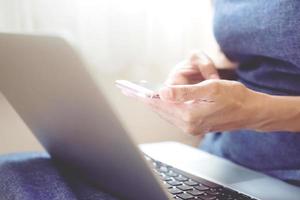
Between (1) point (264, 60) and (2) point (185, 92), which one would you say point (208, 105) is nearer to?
(2) point (185, 92)

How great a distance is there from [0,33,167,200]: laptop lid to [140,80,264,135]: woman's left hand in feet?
0.35

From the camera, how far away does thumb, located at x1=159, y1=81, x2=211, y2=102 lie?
1.60 ft

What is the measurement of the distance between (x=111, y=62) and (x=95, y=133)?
21.8 inches

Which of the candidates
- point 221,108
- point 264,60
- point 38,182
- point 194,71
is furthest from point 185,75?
point 38,182

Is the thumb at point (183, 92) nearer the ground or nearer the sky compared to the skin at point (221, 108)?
nearer the sky

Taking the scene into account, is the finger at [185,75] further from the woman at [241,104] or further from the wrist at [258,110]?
the wrist at [258,110]

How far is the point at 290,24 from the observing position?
643 millimetres

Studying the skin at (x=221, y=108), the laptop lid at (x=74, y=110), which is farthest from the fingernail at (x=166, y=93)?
the laptop lid at (x=74, y=110)

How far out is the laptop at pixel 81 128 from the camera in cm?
36

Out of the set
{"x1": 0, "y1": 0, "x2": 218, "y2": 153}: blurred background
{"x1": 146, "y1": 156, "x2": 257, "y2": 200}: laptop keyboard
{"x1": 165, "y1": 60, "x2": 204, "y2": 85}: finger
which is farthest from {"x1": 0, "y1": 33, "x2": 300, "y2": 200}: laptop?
Result: {"x1": 0, "y1": 0, "x2": 218, "y2": 153}: blurred background

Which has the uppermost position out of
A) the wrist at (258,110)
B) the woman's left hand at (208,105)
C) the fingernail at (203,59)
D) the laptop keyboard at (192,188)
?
the woman's left hand at (208,105)

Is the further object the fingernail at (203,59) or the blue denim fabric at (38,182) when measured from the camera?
the fingernail at (203,59)

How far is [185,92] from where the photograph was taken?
19.3 inches

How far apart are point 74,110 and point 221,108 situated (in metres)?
0.21
